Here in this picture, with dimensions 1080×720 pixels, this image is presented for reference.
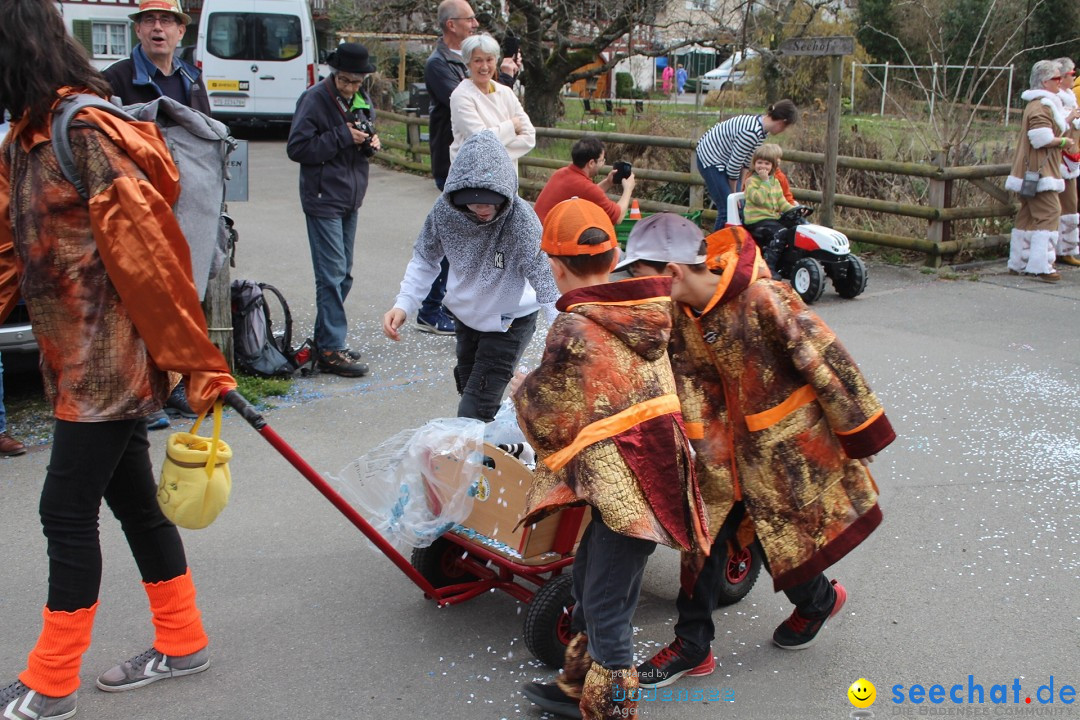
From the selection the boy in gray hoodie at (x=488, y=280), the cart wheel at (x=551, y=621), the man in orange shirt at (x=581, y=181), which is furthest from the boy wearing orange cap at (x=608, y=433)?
the man in orange shirt at (x=581, y=181)

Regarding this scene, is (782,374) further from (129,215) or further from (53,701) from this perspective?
(53,701)

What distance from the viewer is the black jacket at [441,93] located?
7.45 m

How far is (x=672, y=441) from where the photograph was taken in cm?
284

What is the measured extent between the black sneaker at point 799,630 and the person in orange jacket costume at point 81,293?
1972 mm

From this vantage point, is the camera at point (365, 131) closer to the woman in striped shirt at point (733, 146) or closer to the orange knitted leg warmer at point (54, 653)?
the woman in striped shirt at point (733, 146)

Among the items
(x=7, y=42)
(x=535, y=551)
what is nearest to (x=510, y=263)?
(x=535, y=551)

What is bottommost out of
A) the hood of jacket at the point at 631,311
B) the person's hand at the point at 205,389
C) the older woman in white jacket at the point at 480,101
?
the person's hand at the point at 205,389

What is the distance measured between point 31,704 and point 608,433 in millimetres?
1849

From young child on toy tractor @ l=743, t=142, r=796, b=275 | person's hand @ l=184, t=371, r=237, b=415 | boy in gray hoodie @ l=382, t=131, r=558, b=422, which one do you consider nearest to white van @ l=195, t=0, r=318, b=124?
young child on toy tractor @ l=743, t=142, r=796, b=275

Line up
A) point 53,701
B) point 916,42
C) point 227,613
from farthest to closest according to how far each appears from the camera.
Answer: point 916,42 < point 227,613 < point 53,701

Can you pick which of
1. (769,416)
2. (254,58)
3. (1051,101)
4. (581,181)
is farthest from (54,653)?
(254,58)

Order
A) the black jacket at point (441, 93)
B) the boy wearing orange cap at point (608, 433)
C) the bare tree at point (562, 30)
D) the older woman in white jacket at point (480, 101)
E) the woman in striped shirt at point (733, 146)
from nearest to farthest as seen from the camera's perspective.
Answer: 1. the boy wearing orange cap at point (608, 433)
2. the older woman in white jacket at point (480, 101)
3. the black jacket at point (441, 93)
4. the woman in striped shirt at point (733, 146)
5. the bare tree at point (562, 30)

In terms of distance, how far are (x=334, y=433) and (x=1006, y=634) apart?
3.37 m

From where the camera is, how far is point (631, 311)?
9.27ft
